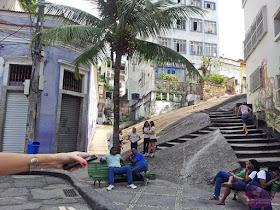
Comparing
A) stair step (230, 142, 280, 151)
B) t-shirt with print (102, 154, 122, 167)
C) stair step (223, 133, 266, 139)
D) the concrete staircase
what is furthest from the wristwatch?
stair step (223, 133, 266, 139)

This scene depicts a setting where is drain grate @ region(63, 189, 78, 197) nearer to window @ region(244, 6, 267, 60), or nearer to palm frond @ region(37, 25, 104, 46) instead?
palm frond @ region(37, 25, 104, 46)

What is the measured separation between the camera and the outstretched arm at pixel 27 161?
1.77 m

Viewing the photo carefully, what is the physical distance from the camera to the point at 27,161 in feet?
6.16

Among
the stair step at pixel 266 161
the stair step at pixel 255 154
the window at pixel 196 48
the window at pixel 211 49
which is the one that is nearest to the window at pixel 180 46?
the window at pixel 196 48

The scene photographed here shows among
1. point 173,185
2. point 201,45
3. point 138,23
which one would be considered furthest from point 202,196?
point 201,45

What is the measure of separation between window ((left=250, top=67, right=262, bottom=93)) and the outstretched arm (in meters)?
10.1

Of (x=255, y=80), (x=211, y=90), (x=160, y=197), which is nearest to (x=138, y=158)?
(x=160, y=197)

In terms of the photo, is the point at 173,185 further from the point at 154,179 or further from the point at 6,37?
the point at 6,37

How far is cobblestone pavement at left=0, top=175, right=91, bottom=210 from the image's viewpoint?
4.60 m

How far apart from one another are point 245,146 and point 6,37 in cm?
1122

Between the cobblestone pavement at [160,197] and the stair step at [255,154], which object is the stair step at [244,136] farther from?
the cobblestone pavement at [160,197]

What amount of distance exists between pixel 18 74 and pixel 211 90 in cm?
1759

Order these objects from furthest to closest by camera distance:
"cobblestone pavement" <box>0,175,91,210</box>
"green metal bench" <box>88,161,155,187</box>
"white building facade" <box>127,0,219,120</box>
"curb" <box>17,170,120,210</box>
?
"white building facade" <box>127,0,219,120</box>, "green metal bench" <box>88,161,155,187</box>, "cobblestone pavement" <box>0,175,91,210</box>, "curb" <box>17,170,120,210</box>

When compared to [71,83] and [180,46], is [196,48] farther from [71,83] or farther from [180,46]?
[71,83]
